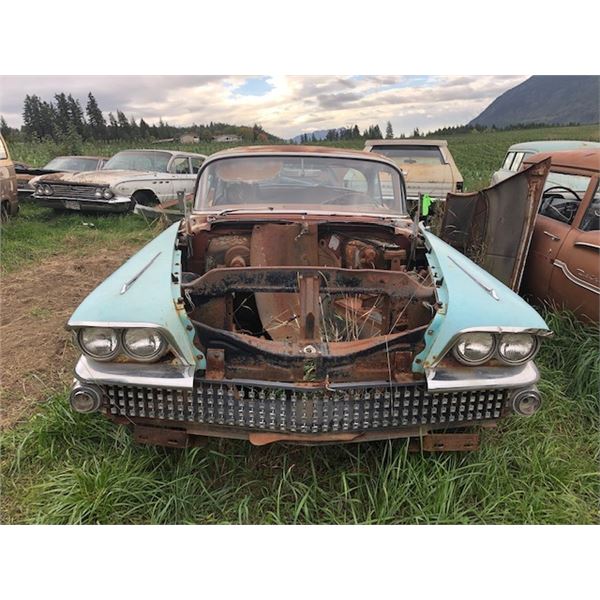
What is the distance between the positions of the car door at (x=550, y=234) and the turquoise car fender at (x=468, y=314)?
2014 millimetres

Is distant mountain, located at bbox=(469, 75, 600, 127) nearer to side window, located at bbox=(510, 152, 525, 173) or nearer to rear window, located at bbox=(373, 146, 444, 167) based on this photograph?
side window, located at bbox=(510, 152, 525, 173)

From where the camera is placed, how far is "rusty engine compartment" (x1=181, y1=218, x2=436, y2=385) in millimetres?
2227

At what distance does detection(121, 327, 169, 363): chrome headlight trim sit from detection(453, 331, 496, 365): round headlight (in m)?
1.34

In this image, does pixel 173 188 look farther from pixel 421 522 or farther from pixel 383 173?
pixel 421 522

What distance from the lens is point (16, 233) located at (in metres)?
8.16

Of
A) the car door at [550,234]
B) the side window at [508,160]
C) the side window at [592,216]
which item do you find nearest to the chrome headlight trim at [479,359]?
the car door at [550,234]

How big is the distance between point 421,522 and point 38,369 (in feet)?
9.70

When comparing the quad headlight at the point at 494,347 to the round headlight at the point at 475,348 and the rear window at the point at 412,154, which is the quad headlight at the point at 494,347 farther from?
the rear window at the point at 412,154

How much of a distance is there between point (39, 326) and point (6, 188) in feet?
17.8

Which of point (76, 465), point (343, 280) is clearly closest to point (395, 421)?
point (343, 280)

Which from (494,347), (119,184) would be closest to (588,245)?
(494,347)

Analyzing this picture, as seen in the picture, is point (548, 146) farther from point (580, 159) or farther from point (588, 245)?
point (588, 245)

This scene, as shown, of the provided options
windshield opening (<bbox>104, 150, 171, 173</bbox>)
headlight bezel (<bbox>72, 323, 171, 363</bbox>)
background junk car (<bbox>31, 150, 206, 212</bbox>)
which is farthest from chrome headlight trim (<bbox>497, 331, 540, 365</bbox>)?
windshield opening (<bbox>104, 150, 171, 173</bbox>)

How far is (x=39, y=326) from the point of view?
4.46 m
